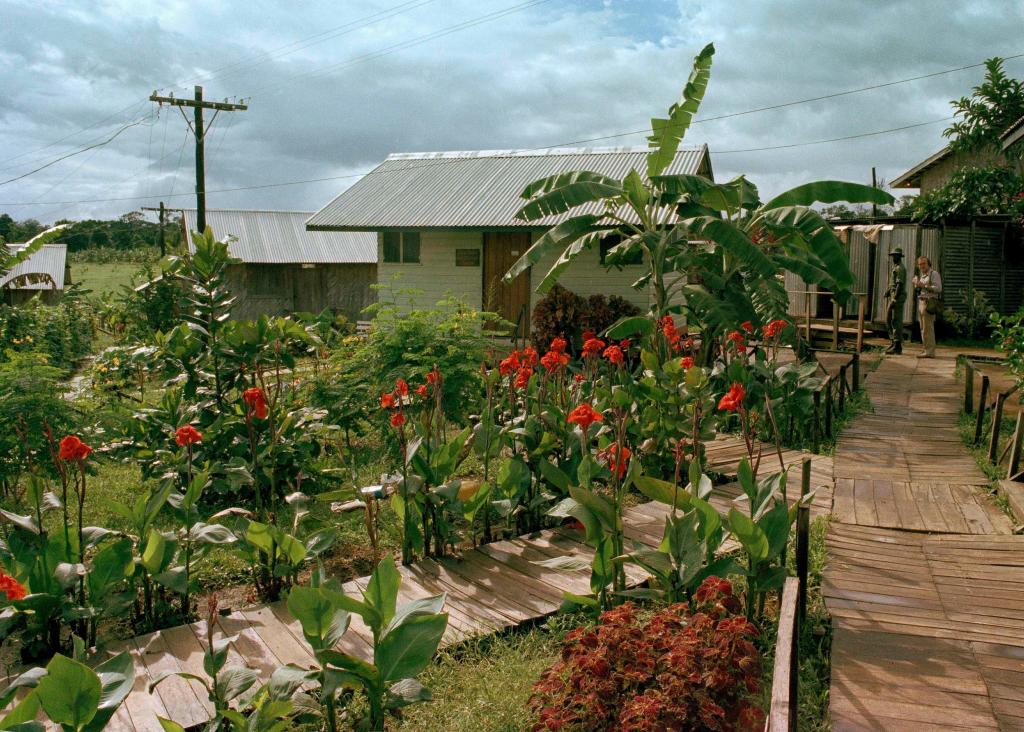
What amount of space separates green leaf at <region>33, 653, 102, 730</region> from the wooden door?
52.2 feet

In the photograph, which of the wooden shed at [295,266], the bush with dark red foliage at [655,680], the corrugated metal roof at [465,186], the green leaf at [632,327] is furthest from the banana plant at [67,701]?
the wooden shed at [295,266]

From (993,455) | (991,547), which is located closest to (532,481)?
(991,547)

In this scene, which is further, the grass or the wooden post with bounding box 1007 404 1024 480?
the wooden post with bounding box 1007 404 1024 480

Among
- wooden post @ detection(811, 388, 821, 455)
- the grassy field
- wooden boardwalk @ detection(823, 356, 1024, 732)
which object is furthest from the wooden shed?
the grassy field

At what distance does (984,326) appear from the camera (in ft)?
59.3

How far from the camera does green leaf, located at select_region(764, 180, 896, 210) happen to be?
9.99m

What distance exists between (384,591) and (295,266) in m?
25.7

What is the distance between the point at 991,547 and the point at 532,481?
10.0 feet

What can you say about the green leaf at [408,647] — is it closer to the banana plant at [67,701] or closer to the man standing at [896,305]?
the banana plant at [67,701]

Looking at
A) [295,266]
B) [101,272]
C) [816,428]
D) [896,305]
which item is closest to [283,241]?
[295,266]

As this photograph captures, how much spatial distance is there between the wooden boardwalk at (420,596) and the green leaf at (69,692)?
676 millimetres

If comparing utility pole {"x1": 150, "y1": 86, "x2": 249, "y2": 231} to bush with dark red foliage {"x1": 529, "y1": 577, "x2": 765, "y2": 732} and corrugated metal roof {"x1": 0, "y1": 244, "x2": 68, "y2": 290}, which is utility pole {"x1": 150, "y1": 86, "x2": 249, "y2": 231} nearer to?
corrugated metal roof {"x1": 0, "y1": 244, "x2": 68, "y2": 290}

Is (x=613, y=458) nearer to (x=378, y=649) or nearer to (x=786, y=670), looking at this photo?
(x=378, y=649)

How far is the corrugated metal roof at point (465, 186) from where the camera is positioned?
59.0 ft
